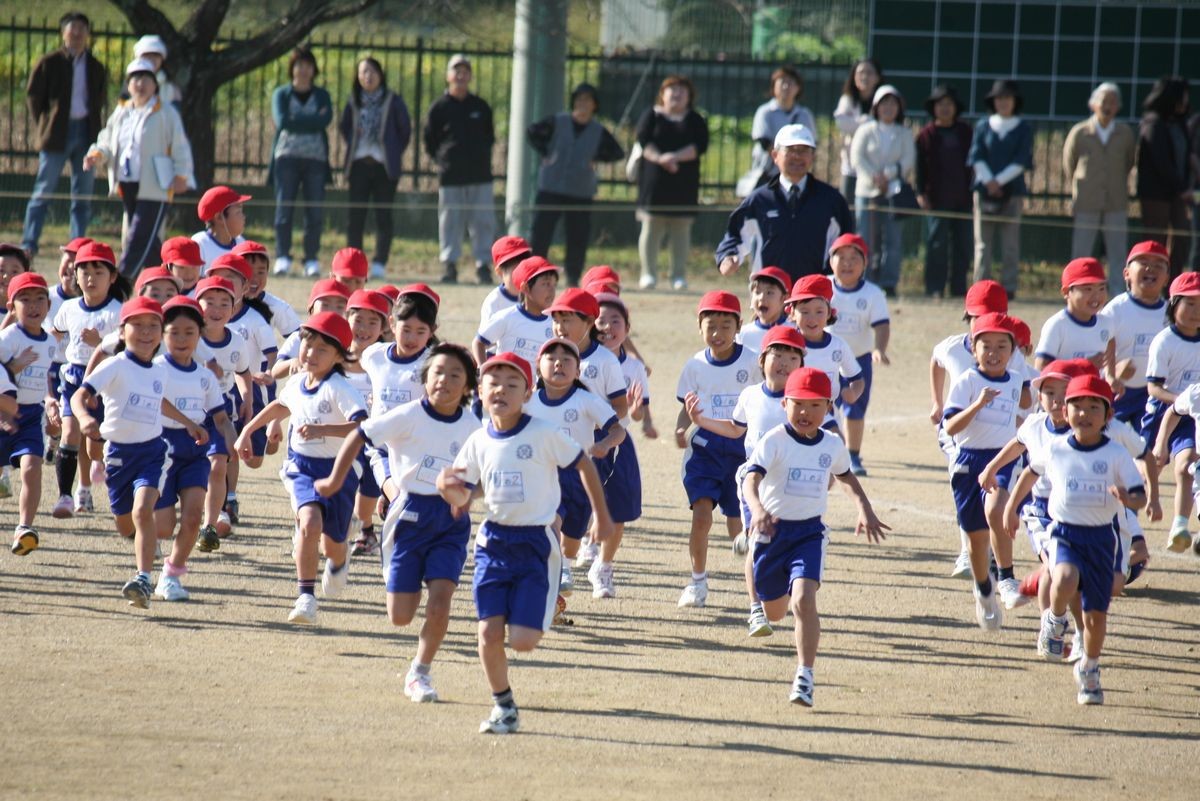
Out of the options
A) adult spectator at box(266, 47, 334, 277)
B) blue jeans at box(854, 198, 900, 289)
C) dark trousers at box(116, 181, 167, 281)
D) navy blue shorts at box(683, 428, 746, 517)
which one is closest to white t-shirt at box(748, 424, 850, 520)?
navy blue shorts at box(683, 428, 746, 517)

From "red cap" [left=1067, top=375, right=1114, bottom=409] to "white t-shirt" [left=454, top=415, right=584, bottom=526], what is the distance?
2346 mm

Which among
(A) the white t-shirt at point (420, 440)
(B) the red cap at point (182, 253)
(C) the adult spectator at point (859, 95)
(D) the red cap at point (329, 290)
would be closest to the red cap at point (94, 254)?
(B) the red cap at point (182, 253)

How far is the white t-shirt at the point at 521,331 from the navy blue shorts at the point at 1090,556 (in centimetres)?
331

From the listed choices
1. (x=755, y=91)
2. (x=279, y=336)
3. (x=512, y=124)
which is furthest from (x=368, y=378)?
(x=755, y=91)

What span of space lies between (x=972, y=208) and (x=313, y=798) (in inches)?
618

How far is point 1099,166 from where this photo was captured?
1958 centimetres

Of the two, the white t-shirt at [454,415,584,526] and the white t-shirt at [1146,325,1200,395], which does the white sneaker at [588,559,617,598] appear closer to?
the white t-shirt at [454,415,584,526]

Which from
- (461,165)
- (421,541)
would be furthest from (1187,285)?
(461,165)

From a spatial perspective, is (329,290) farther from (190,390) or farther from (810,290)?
(810,290)

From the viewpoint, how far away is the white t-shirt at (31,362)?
9.98 meters

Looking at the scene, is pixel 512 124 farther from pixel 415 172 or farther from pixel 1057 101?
pixel 1057 101

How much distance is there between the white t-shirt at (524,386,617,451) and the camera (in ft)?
27.2

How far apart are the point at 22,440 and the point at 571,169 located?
10.9 metres

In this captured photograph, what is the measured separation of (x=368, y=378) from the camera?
367 inches
